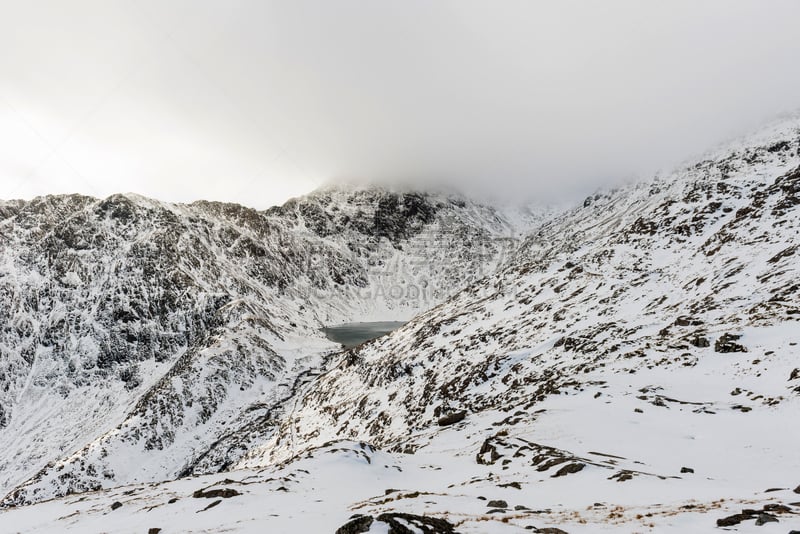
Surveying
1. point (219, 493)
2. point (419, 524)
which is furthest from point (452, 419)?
point (419, 524)

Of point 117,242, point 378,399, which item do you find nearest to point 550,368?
point 378,399

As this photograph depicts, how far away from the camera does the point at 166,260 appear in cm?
13862

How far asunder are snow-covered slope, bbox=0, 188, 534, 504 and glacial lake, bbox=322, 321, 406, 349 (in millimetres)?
9254

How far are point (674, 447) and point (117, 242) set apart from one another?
17178cm

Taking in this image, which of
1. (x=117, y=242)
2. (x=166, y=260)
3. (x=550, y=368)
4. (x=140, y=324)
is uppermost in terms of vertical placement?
(x=117, y=242)

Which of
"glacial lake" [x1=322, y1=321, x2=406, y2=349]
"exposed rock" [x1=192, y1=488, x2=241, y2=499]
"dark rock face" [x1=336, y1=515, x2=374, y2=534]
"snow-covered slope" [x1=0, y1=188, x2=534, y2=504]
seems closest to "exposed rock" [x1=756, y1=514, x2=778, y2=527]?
"dark rock face" [x1=336, y1=515, x2=374, y2=534]

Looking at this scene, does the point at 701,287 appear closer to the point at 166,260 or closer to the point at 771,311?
the point at 771,311

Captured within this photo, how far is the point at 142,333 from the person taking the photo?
399 ft

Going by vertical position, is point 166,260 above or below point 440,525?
above

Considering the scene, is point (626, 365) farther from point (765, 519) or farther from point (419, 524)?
point (419, 524)

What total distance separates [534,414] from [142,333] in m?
130

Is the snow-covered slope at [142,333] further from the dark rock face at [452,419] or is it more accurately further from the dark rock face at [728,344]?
the dark rock face at [728,344]

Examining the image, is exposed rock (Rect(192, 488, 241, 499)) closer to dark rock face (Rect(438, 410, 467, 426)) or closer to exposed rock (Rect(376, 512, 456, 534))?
exposed rock (Rect(376, 512, 456, 534))

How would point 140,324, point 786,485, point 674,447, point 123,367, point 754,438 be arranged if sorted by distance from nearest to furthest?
point 786,485
point 754,438
point 674,447
point 123,367
point 140,324
